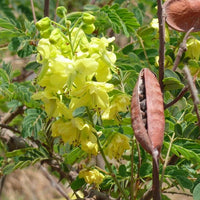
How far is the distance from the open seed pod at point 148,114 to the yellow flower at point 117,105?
0.12m

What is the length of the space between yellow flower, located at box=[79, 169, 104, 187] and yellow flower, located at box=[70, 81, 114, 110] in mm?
248

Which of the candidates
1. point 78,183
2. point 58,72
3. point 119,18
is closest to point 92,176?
point 78,183

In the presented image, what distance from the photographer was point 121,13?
126cm

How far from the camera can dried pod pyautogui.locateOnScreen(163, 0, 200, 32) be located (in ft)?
3.05

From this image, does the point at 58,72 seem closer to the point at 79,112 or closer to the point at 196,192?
the point at 79,112

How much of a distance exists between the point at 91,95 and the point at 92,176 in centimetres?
29

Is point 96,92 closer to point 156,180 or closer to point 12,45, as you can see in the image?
point 156,180

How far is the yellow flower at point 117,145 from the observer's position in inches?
38.8

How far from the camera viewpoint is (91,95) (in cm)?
84

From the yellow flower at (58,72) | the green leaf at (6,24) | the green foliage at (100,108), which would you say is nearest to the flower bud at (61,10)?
the green foliage at (100,108)

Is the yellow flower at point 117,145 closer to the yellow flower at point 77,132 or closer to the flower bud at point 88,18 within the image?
the yellow flower at point 77,132

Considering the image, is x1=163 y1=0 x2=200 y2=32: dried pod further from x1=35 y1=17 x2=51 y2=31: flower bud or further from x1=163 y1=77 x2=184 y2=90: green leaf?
x1=35 y1=17 x2=51 y2=31: flower bud

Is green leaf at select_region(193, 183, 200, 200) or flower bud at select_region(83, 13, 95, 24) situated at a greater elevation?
flower bud at select_region(83, 13, 95, 24)

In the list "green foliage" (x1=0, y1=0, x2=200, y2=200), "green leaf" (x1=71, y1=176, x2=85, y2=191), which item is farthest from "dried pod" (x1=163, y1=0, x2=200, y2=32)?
"green leaf" (x1=71, y1=176, x2=85, y2=191)
